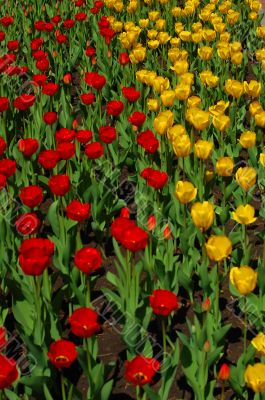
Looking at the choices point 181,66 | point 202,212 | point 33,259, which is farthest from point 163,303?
point 181,66

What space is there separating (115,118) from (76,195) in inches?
61.0

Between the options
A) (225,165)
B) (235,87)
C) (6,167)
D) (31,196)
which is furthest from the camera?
(235,87)

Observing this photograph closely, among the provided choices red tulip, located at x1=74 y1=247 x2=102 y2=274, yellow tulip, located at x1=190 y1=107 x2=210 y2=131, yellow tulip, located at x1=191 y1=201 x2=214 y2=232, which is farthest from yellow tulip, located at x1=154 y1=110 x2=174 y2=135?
red tulip, located at x1=74 y1=247 x2=102 y2=274

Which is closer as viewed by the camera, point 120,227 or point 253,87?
point 120,227

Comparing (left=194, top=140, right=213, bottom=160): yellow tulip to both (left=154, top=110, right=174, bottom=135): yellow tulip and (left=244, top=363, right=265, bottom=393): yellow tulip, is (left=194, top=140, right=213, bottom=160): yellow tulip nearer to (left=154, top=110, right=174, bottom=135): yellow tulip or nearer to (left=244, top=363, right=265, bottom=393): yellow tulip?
(left=154, top=110, right=174, bottom=135): yellow tulip

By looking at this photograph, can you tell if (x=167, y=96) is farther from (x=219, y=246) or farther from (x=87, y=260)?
(x=87, y=260)

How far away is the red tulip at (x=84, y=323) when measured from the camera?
2805 millimetres

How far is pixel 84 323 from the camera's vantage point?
283 centimetres

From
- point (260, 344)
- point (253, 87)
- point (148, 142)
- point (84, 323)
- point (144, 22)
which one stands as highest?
point (84, 323)

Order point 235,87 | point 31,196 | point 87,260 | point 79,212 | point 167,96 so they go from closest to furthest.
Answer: point 87,260
point 79,212
point 31,196
point 167,96
point 235,87

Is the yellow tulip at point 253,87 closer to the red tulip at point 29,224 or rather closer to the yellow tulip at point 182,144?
the yellow tulip at point 182,144

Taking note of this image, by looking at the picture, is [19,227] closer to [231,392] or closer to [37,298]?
[37,298]

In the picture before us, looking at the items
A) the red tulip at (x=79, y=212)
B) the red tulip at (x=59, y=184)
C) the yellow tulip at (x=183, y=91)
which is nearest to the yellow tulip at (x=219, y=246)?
the red tulip at (x=79, y=212)

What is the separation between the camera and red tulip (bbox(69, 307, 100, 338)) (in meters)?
2.80
